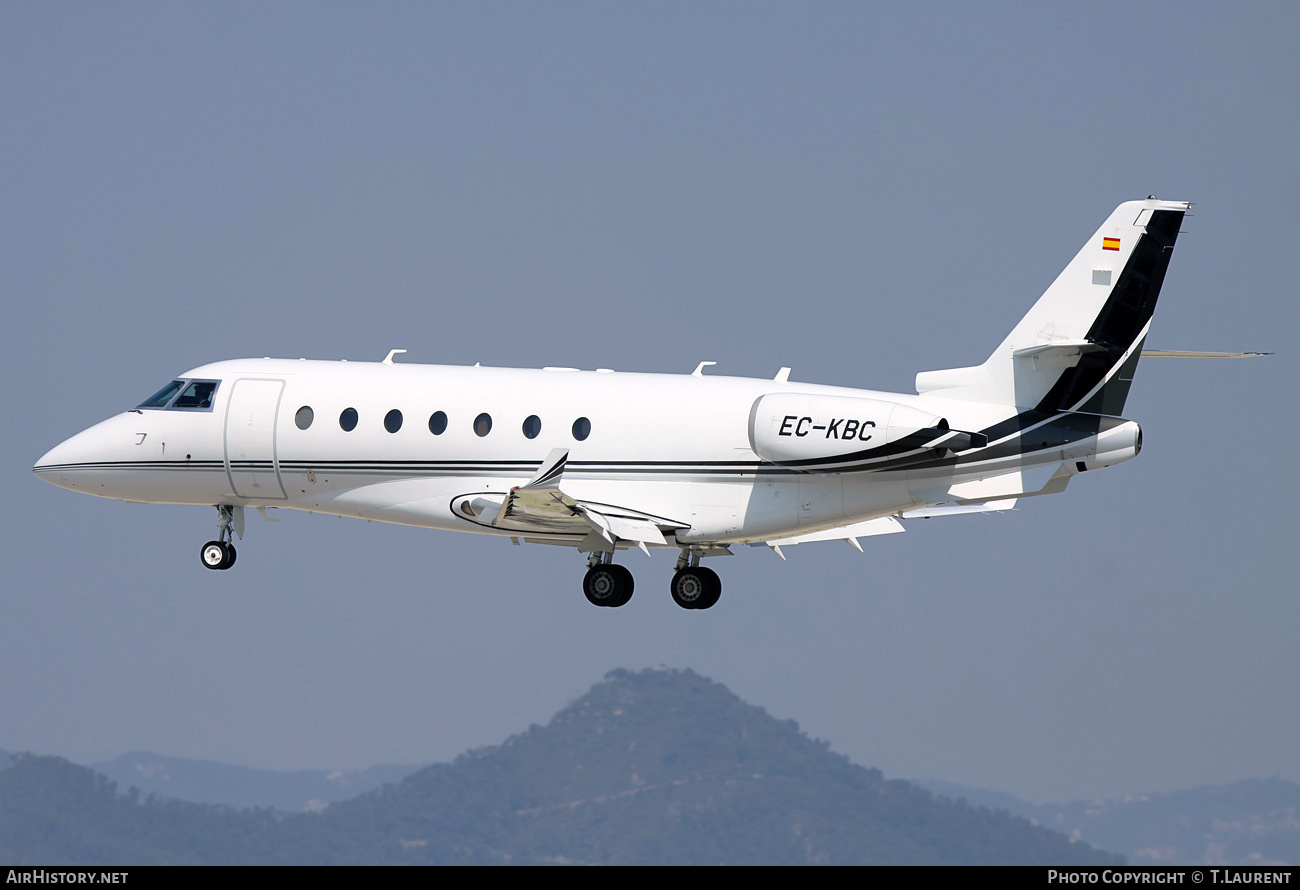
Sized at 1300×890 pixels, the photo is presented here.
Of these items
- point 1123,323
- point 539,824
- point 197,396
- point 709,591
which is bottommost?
point 539,824

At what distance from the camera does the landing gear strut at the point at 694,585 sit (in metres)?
30.2

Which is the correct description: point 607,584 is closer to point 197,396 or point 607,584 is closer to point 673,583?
point 673,583

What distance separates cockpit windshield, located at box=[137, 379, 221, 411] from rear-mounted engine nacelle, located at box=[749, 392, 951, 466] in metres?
9.85

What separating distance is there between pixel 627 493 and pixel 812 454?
3.18m

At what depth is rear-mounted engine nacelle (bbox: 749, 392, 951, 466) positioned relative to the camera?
27141 millimetres

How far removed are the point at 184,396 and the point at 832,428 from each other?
11.8 meters

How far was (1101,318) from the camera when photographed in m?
27.2

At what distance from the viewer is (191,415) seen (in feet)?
102

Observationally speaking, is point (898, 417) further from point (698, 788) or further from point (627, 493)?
point (698, 788)

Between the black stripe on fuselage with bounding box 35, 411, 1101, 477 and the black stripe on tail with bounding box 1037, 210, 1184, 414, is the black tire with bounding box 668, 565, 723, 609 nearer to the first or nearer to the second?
the black stripe on fuselage with bounding box 35, 411, 1101, 477

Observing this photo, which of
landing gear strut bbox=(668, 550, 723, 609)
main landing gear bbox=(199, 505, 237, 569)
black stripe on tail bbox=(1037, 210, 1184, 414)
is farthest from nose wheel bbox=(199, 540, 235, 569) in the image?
black stripe on tail bbox=(1037, 210, 1184, 414)

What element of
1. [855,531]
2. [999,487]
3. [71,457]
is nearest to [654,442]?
[855,531]

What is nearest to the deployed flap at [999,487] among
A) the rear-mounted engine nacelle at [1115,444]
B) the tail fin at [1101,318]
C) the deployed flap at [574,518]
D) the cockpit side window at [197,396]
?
the rear-mounted engine nacelle at [1115,444]
